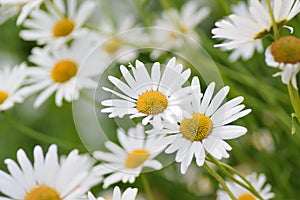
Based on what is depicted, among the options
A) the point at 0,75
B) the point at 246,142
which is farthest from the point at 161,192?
the point at 0,75

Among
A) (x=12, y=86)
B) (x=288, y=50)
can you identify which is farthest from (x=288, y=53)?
(x=12, y=86)

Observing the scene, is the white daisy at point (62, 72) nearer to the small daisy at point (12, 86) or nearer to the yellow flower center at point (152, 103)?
the small daisy at point (12, 86)

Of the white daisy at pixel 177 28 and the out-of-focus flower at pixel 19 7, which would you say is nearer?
the out-of-focus flower at pixel 19 7

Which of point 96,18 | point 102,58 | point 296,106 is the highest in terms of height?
point 96,18

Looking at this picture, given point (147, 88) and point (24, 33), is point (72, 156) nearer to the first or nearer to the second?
point (147, 88)

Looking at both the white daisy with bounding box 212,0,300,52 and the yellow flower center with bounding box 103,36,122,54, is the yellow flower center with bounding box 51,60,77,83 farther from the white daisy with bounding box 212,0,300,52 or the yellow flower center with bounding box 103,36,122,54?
the white daisy with bounding box 212,0,300,52

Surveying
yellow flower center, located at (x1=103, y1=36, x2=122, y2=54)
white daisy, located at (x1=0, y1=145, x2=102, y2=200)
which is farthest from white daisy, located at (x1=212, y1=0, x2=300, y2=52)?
yellow flower center, located at (x1=103, y1=36, x2=122, y2=54)

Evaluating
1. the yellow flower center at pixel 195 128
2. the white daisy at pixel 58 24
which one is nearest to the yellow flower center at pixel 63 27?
the white daisy at pixel 58 24
